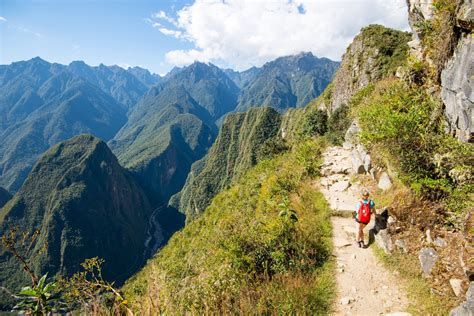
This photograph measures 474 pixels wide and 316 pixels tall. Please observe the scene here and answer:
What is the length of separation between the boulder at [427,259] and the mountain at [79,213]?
11947cm

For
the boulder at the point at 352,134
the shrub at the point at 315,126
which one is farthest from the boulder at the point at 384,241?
the shrub at the point at 315,126

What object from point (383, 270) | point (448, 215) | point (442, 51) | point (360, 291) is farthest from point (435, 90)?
point (360, 291)

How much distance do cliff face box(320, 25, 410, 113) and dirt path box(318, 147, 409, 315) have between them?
905 inches

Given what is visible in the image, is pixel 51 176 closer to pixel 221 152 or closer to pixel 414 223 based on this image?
pixel 221 152

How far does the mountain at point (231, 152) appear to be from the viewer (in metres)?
122

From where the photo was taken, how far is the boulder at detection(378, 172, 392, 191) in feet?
32.4

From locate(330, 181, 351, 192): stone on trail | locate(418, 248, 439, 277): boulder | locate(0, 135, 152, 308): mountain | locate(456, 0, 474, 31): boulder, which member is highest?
locate(456, 0, 474, 31): boulder

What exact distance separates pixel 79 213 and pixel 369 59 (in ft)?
440

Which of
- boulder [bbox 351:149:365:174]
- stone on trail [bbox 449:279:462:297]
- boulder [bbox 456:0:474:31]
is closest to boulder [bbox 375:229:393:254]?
stone on trail [bbox 449:279:462:297]

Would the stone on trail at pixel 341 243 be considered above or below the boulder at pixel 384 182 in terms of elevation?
below

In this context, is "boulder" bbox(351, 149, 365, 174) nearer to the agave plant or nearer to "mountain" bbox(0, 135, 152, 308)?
the agave plant

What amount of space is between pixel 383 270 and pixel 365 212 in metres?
1.74

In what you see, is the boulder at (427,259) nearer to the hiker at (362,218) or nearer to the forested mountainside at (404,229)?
the forested mountainside at (404,229)

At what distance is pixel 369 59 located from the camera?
33.4 metres
